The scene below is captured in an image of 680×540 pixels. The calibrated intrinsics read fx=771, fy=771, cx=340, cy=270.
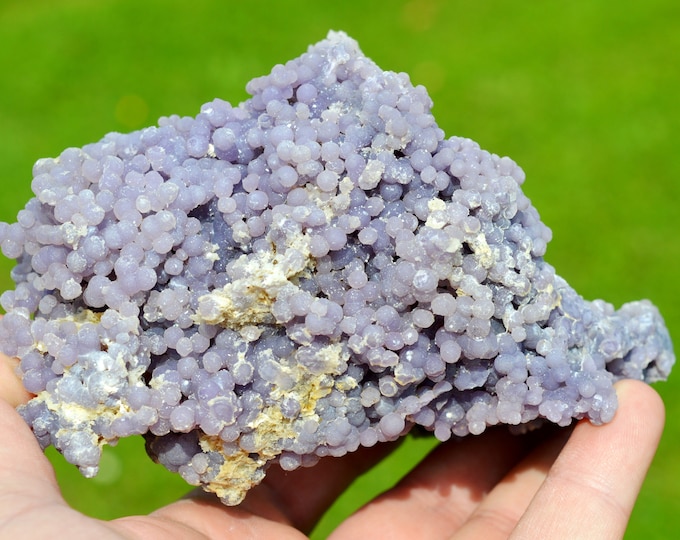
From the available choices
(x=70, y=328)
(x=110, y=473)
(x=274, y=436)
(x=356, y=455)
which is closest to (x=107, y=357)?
(x=70, y=328)

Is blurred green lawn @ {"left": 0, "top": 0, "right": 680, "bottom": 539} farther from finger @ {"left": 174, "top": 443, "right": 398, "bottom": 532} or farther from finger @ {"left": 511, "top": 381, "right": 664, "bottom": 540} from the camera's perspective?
finger @ {"left": 511, "top": 381, "right": 664, "bottom": 540}

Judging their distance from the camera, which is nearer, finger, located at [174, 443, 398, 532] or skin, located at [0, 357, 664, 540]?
skin, located at [0, 357, 664, 540]

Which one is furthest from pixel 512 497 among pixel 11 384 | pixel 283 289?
pixel 11 384

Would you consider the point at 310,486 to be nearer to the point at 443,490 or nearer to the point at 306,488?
the point at 306,488

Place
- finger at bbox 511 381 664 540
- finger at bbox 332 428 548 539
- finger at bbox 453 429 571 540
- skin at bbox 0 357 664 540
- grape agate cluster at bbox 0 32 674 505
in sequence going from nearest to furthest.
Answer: skin at bbox 0 357 664 540 < grape agate cluster at bbox 0 32 674 505 < finger at bbox 511 381 664 540 < finger at bbox 453 429 571 540 < finger at bbox 332 428 548 539

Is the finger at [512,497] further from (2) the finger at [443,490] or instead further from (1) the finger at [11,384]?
(1) the finger at [11,384]

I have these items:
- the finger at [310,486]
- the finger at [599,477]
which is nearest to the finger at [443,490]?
the finger at [310,486]

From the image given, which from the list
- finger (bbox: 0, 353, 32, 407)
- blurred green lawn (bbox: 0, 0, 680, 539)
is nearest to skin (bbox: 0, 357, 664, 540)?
finger (bbox: 0, 353, 32, 407)
